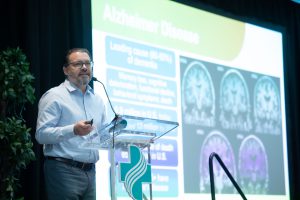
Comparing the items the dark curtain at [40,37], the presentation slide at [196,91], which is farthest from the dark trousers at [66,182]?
the dark curtain at [40,37]

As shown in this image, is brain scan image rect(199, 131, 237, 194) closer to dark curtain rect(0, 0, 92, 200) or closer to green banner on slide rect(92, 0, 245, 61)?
green banner on slide rect(92, 0, 245, 61)

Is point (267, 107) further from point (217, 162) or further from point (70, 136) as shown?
point (70, 136)

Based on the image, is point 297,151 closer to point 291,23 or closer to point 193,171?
point 291,23

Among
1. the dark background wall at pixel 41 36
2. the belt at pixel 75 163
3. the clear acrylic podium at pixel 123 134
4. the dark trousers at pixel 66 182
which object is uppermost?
the dark background wall at pixel 41 36

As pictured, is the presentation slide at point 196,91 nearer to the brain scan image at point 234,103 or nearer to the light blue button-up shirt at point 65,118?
the brain scan image at point 234,103

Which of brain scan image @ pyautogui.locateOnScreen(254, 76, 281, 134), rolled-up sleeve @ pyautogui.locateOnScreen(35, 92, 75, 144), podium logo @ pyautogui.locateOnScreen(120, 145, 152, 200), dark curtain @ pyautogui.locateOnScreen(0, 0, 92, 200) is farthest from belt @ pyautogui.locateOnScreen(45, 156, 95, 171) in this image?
brain scan image @ pyautogui.locateOnScreen(254, 76, 281, 134)

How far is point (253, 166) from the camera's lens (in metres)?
6.12

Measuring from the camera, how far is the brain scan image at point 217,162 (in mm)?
5594

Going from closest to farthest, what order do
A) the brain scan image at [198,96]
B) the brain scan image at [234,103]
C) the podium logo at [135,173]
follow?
the podium logo at [135,173], the brain scan image at [198,96], the brain scan image at [234,103]

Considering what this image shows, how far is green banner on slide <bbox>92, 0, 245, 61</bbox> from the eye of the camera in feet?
16.3

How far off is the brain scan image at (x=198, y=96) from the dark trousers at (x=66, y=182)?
2163mm

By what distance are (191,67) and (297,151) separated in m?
2.13

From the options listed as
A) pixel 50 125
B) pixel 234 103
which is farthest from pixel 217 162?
pixel 50 125

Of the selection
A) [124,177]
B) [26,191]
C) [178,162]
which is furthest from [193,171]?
[124,177]
